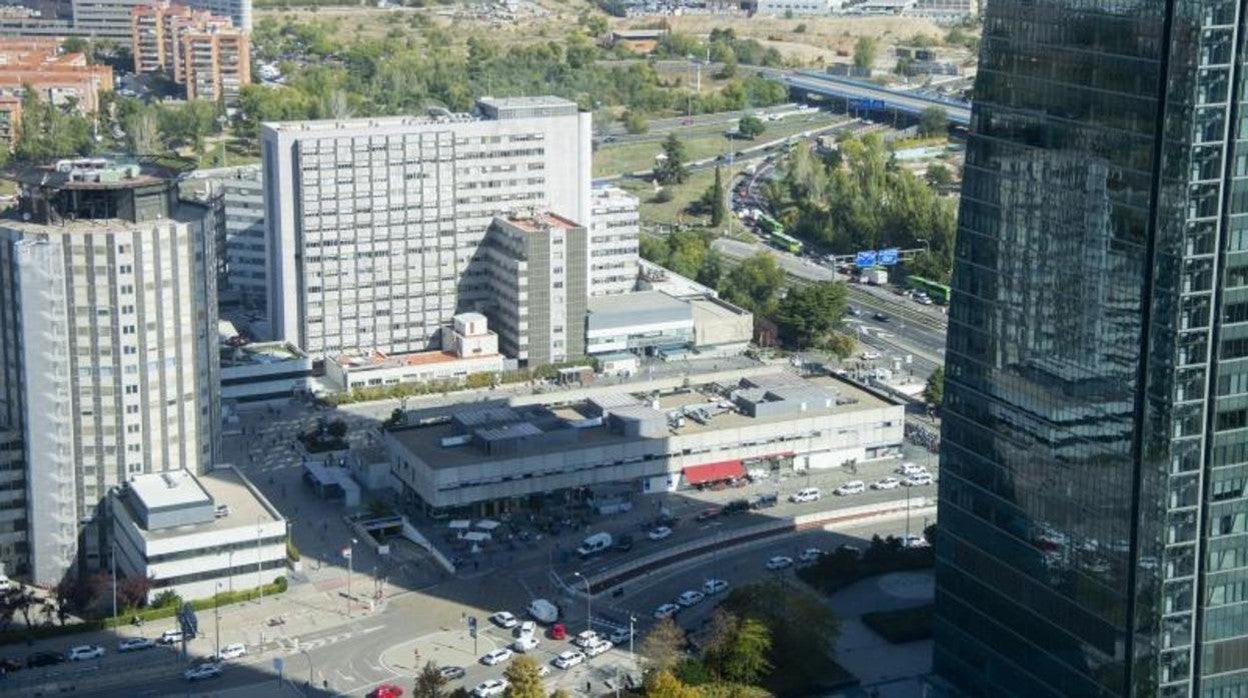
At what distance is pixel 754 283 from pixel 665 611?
2682cm

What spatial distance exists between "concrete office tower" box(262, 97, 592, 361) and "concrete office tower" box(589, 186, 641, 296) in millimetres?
2577

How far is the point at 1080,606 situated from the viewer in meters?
31.3

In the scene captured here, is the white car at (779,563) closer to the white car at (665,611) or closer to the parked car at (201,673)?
the white car at (665,611)

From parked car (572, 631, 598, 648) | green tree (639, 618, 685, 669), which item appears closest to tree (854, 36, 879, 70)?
parked car (572, 631, 598, 648)

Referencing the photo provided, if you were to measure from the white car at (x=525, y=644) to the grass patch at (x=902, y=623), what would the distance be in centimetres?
702

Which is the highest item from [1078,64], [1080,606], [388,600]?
[1078,64]

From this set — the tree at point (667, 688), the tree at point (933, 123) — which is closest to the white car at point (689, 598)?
the tree at point (667, 688)

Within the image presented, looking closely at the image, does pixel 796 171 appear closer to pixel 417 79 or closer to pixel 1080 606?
pixel 417 79

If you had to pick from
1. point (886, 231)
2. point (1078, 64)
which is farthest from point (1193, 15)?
point (886, 231)

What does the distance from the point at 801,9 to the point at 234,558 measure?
106708 millimetres

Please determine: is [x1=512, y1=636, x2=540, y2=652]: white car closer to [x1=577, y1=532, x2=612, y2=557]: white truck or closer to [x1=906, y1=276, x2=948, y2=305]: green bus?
[x1=577, y1=532, x2=612, y2=557]: white truck

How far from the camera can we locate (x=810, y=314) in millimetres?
61812

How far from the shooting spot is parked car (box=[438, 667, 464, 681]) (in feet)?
125

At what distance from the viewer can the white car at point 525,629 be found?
131 feet
